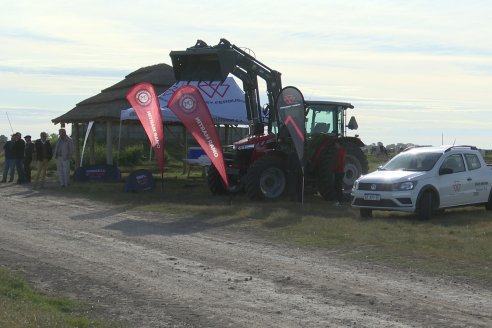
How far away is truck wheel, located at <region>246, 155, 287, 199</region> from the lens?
2062 cm

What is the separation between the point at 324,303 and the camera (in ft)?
29.8

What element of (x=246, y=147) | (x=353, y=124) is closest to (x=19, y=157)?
(x=246, y=147)

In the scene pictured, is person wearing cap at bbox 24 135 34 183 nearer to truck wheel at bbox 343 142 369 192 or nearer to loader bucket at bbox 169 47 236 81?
loader bucket at bbox 169 47 236 81

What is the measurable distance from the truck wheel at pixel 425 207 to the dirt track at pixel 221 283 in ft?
14.8

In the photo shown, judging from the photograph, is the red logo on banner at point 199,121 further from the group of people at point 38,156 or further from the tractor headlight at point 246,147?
the group of people at point 38,156

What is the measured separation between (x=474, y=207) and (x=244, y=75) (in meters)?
7.46

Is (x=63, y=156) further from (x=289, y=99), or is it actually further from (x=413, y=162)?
(x=413, y=162)

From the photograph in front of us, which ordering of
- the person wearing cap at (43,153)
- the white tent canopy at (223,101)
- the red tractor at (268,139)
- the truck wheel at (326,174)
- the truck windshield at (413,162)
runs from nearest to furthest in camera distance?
the truck windshield at (413,162) < the red tractor at (268,139) < the truck wheel at (326,174) < the person wearing cap at (43,153) < the white tent canopy at (223,101)

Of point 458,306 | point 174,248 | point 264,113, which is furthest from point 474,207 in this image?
point 458,306

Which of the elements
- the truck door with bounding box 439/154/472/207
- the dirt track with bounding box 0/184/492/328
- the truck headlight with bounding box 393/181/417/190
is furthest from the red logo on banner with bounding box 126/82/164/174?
the truck door with bounding box 439/154/472/207

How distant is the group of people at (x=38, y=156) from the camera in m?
25.7

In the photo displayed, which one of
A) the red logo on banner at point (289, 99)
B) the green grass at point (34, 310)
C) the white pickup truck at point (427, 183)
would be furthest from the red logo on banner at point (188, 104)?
the green grass at point (34, 310)

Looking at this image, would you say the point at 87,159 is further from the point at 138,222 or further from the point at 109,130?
the point at 138,222

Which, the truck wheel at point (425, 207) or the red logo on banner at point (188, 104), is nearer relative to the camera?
the truck wheel at point (425, 207)
